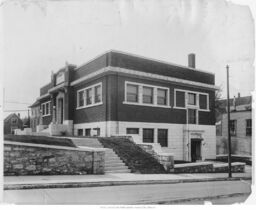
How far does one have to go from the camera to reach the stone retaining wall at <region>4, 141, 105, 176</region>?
11336 mm

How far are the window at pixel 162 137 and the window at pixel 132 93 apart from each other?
287 centimetres

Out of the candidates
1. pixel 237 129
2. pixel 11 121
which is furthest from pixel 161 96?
pixel 11 121

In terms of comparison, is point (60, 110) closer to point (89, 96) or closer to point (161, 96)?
point (89, 96)

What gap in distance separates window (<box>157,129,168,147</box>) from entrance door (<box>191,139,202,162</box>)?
9.11ft

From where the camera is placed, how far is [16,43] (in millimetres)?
8852

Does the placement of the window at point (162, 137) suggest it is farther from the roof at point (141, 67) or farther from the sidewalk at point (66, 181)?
the sidewalk at point (66, 181)

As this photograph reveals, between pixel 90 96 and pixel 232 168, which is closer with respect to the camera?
pixel 232 168

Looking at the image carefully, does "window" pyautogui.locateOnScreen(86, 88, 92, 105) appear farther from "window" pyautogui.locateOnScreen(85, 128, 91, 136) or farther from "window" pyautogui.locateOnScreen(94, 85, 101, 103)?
"window" pyautogui.locateOnScreen(85, 128, 91, 136)

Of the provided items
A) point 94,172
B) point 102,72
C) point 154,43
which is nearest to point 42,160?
point 94,172

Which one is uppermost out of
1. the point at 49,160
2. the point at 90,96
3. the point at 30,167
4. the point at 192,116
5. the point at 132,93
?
the point at 132,93

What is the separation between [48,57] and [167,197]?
6.25 m

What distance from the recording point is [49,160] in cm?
1197

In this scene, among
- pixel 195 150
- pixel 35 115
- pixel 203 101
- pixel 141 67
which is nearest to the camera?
pixel 141 67

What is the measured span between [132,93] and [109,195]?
12407 mm
